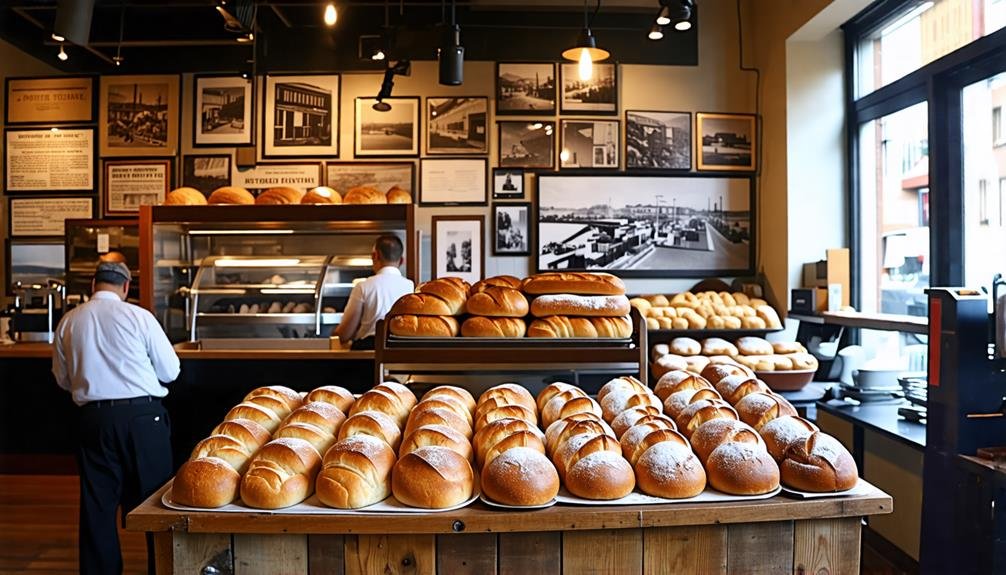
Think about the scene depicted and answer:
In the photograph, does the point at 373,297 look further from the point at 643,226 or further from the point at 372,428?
the point at 372,428

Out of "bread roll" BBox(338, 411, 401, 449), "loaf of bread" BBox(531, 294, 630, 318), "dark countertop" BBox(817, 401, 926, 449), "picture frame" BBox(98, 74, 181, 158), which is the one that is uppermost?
"picture frame" BBox(98, 74, 181, 158)

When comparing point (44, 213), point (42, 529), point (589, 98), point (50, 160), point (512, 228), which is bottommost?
point (42, 529)

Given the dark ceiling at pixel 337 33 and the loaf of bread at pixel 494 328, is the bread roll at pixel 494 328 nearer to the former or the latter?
the loaf of bread at pixel 494 328

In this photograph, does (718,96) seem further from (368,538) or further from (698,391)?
(368,538)

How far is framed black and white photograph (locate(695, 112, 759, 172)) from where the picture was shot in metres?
5.48

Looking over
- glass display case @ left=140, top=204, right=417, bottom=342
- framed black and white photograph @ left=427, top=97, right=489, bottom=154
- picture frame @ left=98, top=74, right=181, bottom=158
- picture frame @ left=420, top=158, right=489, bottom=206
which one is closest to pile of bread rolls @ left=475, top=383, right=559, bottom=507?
glass display case @ left=140, top=204, right=417, bottom=342

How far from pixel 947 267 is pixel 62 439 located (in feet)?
18.1

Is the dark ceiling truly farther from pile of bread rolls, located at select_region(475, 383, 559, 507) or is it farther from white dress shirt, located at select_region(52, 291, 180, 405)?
pile of bread rolls, located at select_region(475, 383, 559, 507)

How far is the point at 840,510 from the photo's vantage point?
1412mm

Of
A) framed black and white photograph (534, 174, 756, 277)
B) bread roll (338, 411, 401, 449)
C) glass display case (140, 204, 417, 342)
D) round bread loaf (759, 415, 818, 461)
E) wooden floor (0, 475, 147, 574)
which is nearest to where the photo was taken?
round bread loaf (759, 415, 818, 461)

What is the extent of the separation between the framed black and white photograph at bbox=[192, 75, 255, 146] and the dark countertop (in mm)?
4507

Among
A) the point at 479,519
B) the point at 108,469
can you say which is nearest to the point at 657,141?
the point at 108,469

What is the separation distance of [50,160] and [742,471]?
614 centimetres

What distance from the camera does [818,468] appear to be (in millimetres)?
1432
